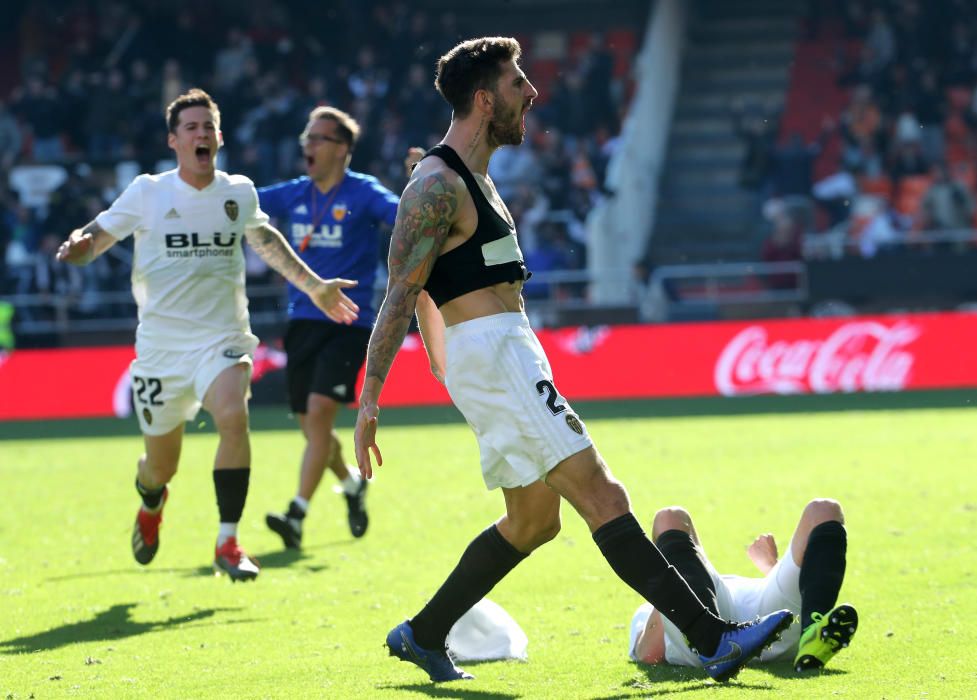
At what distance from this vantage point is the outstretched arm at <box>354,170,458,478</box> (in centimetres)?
568

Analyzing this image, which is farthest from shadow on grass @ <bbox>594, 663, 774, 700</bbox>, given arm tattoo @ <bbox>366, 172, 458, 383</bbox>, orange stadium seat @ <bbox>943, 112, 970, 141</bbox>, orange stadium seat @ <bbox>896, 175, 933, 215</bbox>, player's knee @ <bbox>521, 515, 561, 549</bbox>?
orange stadium seat @ <bbox>943, 112, 970, 141</bbox>

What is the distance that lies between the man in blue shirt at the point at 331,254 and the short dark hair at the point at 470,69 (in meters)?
4.52

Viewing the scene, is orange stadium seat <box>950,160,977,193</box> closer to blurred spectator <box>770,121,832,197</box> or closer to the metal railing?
blurred spectator <box>770,121,832,197</box>

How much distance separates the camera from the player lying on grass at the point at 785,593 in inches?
226

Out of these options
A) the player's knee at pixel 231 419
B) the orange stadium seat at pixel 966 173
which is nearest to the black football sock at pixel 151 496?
the player's knee at pixel 231 419

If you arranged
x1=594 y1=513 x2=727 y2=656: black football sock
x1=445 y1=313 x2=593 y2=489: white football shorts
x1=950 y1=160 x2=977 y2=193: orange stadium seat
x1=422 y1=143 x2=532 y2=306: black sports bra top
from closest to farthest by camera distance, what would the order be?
x1=594 y1=513 x2=727 y2=656: black football sock, x1=445 y1=313 x2=593 y2=489: white football shorts, x1=422 y1=143 x2=532 y2=306: black sports bra top, x1=950 y1=160 x2=977 y2=193: orange stadium seat

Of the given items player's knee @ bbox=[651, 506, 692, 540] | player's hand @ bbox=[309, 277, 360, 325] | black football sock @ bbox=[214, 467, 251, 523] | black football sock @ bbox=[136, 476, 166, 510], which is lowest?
black football sock @ bbox=[136, 476, 166, 510]

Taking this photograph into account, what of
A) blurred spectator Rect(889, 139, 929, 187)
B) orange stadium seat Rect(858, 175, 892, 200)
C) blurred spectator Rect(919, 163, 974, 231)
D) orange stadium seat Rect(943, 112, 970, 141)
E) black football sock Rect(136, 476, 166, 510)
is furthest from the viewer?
orange stadium seat Rect(943, 112, 970, 141)

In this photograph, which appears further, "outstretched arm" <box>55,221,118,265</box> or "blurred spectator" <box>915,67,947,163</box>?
"blurred spectator" <box>915,67,947,163</box>

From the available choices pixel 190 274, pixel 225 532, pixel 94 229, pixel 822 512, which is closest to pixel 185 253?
pixel 190 274

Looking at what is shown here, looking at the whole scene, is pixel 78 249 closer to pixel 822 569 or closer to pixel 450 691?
pixel 450 691

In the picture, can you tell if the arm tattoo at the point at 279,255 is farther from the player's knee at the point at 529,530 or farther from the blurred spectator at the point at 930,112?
the blurred spectator at the point at 930,112

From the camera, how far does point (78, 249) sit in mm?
8383

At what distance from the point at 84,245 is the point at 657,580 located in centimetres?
412
